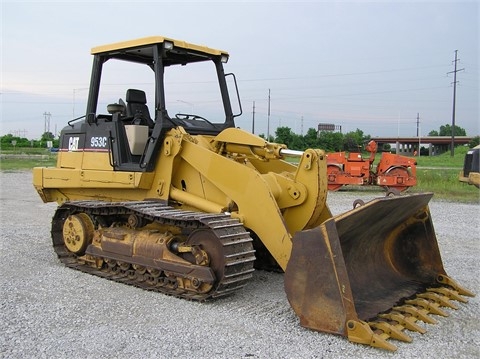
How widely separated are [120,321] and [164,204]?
192 centimetres

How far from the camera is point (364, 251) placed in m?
5.86

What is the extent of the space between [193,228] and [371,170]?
1350cm

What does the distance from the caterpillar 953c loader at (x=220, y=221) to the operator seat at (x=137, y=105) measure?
0.02m

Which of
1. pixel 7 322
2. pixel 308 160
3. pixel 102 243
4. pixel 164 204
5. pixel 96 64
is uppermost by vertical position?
pixel 96 64

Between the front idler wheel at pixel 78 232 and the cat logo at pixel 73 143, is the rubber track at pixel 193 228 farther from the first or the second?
the cat logo at pixel 73 143

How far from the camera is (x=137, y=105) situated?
290 inches

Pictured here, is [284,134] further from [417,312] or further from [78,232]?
[417,312]

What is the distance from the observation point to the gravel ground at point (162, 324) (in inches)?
168

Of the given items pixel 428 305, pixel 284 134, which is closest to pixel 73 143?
pixel 428 305

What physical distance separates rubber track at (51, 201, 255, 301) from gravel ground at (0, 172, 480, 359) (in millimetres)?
139

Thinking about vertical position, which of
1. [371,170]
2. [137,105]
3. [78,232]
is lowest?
[78,232]

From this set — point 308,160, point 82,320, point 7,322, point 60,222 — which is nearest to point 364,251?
point 308,160

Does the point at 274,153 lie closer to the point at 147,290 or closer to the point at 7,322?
the point at 147,290

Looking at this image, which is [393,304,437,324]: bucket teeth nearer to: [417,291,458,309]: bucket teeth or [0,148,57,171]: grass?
[417,291,458,309]: bucket teeth
